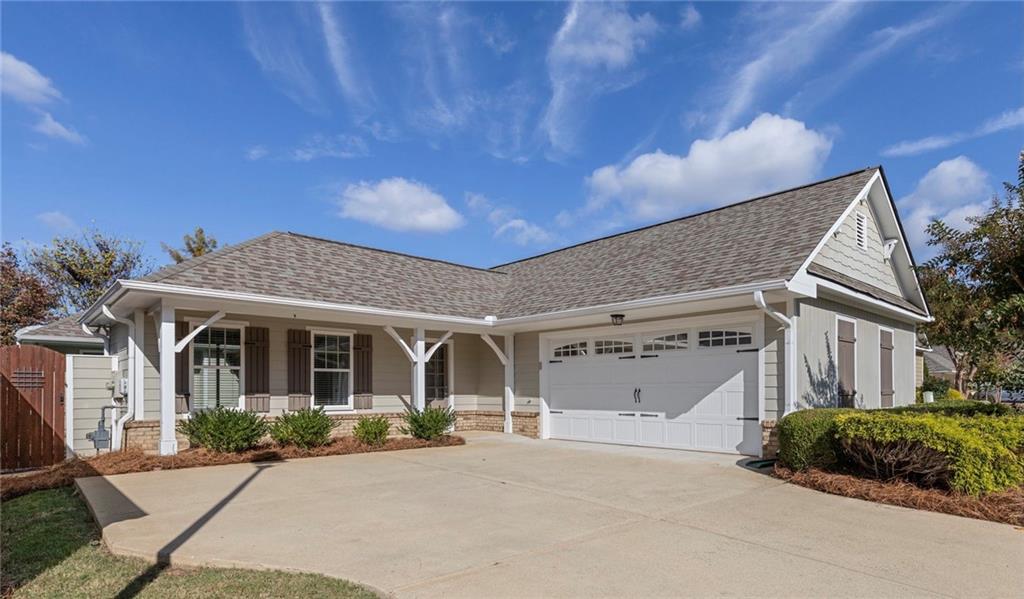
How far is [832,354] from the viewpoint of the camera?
10.2 metres

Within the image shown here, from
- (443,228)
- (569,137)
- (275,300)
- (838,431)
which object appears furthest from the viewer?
(443,228)

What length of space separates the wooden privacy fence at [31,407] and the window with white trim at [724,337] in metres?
11.3

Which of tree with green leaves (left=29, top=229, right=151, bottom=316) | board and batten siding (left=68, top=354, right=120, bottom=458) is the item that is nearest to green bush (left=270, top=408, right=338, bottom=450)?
board and batten siding (left=68, top=354, right=120, bottom=458)

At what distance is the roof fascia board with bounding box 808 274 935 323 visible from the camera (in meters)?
9.50

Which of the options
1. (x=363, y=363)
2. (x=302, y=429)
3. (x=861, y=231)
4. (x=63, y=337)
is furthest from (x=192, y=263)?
(x=861, y=231)

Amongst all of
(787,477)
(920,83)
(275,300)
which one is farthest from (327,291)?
(920,83)

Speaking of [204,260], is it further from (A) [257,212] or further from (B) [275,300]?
(A) [257,212]

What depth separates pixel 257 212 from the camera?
70.1ft

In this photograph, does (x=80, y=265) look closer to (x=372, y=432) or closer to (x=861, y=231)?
(x=372, y=432)

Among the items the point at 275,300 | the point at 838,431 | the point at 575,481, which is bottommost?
the point at 575,481

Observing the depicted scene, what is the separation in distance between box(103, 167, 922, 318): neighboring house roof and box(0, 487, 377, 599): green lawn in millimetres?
5068

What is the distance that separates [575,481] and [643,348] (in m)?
4.33

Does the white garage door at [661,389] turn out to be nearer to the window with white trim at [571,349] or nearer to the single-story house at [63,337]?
the window with white trim at [571,349]

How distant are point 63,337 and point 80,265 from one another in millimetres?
12546
